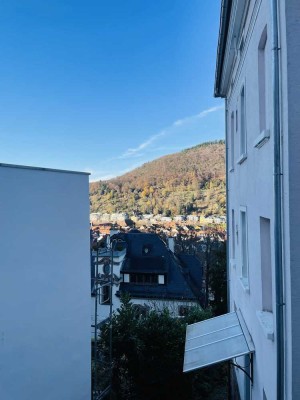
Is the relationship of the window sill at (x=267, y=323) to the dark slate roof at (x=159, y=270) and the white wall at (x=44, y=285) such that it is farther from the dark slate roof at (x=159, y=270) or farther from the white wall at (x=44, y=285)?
the dark slate roof at (x=159, y=270)

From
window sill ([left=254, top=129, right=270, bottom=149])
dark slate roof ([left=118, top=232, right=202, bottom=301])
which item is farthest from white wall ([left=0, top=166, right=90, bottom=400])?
dark slate roof ([left=118, top=232, right=202, bottom=301])

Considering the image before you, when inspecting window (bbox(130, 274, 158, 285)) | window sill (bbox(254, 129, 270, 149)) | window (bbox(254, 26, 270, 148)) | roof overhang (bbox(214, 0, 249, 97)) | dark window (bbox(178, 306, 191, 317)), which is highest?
roof overhang (bbox(214, 0, 249, 97))

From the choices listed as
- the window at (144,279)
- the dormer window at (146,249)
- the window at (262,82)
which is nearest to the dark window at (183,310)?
the window at (144,279)

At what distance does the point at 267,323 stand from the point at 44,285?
3583 mm

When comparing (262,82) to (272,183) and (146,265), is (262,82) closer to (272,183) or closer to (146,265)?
(272,183)

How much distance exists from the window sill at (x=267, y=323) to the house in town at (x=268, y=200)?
1 cm

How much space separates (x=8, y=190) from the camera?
16.6 ft

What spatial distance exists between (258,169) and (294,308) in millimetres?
2089

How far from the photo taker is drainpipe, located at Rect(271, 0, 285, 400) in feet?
10.0

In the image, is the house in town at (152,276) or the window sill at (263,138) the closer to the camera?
the window sill at (263,138)


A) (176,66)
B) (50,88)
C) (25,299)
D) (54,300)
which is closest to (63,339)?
(54,300)

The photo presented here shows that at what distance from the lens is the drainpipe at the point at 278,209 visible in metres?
3.05

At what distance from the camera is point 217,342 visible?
5.56m

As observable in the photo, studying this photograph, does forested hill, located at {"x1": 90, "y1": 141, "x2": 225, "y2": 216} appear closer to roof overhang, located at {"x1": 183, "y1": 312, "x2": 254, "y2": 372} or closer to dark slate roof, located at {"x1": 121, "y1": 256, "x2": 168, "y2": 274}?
dark slate roof, located at {"x1": 121, "y1": 256, "x2": 168, "y2": 274}
